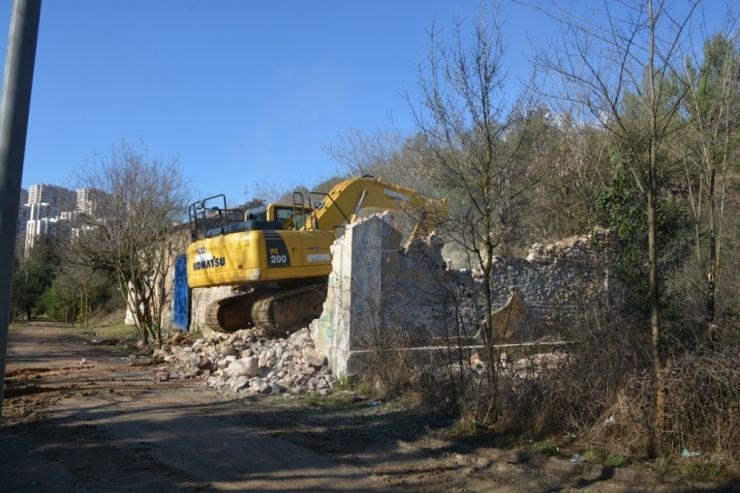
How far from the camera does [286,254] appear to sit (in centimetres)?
1451

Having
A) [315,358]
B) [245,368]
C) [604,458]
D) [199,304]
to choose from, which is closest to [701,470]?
[604,458]

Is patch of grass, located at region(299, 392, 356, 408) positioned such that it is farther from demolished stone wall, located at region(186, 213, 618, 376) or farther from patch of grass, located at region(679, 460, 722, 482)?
patch of grass, located at region(679, 460, 722, 482)

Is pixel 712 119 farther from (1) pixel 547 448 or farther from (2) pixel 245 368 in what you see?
(2) pixel 245 368

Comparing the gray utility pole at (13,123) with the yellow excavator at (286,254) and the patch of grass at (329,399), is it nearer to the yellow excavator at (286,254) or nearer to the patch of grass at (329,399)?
the patch of grass at (329,399)

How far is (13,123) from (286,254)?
10.2m

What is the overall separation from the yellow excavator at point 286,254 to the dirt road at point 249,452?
414cm

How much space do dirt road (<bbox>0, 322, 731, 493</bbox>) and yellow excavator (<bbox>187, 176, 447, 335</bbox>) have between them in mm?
4144

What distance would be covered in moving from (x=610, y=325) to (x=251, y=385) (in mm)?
5871

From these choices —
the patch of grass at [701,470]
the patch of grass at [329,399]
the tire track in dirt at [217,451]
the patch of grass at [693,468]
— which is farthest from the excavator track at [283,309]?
the patch of grass at [701,470]

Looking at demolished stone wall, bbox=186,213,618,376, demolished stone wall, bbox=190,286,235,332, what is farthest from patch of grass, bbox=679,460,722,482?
demolished stone wall, bbox=190,286,235,332

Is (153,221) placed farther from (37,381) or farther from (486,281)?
(486,281)

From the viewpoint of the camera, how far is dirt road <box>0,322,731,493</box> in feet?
19.9

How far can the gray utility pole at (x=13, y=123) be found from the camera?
13.8 ft

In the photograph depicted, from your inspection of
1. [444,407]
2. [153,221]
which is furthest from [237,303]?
[444,407]
